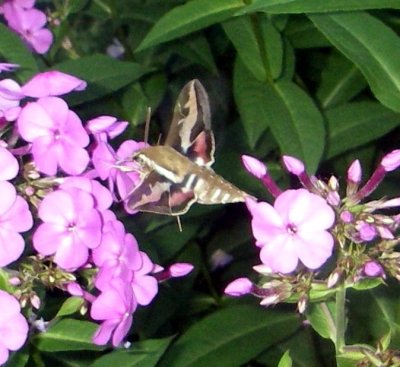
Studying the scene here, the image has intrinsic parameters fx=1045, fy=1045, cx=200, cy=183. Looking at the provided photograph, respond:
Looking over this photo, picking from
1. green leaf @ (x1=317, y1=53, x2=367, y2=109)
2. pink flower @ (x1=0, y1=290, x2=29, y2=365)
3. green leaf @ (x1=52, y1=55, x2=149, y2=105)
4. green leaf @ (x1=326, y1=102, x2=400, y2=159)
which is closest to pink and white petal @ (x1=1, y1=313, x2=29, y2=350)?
pink flower @ (x1=0, y1=290, x2=29, y2=365)

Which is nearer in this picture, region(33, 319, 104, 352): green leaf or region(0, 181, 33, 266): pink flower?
region(0, 181, 33, 266): pink flower

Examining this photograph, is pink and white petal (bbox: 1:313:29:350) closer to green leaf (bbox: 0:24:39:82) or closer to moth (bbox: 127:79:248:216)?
moth (bbox: 127:79:248:216)

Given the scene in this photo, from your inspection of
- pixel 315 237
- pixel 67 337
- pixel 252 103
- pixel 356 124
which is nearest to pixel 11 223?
pixel 67 337

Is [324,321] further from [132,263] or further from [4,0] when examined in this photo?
[4,0]

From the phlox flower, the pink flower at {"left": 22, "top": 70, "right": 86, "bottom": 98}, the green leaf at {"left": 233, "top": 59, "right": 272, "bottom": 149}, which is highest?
the pink flower at {"left": 22, "top": 70, "right": 86, "bottom": 98}

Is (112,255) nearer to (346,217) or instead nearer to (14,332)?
(14,332)

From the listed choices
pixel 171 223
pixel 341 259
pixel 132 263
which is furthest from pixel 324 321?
pixel 171 223

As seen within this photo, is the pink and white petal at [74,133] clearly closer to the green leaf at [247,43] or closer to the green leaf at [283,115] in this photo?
the green leaf at [283,115]
